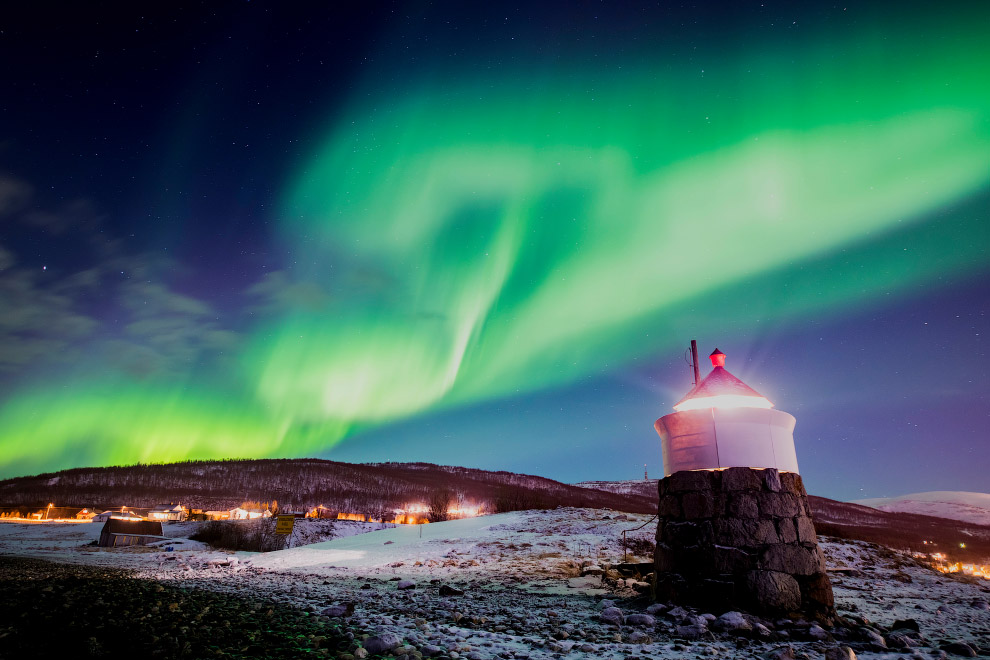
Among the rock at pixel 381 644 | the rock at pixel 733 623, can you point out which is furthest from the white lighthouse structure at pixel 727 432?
the rock at pixel 381 644

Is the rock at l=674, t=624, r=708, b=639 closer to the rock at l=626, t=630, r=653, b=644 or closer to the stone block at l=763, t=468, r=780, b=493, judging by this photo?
the rock at l=626, t=630, r=653, b=644

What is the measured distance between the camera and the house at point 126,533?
3471cm

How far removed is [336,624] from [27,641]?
3.75m

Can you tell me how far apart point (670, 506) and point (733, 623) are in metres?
2.74

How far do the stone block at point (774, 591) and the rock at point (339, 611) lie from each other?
23.5 ft

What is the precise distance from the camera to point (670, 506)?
10.2 metres

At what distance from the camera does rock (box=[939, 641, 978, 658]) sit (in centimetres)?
642

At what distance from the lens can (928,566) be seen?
1861 cm

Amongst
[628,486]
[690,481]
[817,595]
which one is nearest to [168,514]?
[690,481]

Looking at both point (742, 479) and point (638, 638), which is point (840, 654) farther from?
point (742, 479)

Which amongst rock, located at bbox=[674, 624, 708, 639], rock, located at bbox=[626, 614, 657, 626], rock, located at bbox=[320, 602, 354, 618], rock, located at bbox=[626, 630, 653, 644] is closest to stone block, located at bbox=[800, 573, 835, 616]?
rock, located at bbox=[674, 624, 708, 639]

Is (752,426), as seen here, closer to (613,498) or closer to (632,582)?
(632,582)

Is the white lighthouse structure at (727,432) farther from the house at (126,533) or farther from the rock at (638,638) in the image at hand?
the house at (126,533)

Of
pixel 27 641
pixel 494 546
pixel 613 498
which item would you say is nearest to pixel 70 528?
pixel 494 546
